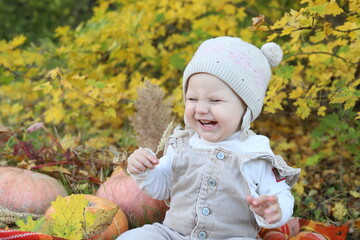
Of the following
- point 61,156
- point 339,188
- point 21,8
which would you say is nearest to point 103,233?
point 61,156

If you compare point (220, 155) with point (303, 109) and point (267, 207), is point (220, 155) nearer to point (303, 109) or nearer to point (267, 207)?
point (267, 207)

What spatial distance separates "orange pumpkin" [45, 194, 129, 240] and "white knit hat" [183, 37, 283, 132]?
664mm

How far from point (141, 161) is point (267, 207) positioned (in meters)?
0.57

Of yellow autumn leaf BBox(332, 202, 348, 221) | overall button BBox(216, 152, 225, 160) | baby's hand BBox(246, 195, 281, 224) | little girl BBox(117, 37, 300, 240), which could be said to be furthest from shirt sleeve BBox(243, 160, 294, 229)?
yellow autumn leaf BBox(332, 202, 348, 221)

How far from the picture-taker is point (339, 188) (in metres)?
3.07

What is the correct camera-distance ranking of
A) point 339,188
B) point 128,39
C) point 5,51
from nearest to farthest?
point 339,188 < point 5,51 < point 128,39

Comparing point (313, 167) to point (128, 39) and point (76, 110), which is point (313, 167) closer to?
point (128, 39)

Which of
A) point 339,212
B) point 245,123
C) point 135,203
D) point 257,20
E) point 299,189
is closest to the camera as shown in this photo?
point 245,123

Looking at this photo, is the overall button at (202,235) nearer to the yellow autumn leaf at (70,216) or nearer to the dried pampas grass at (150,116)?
the yellow autumn leaf at (70,216)

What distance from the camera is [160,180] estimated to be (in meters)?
2.12

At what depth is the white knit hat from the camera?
196 cm

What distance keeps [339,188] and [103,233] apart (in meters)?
1.66

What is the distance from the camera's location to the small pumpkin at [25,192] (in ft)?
7.57

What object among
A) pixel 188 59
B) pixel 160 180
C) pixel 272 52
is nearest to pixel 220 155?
pixel 160 180
